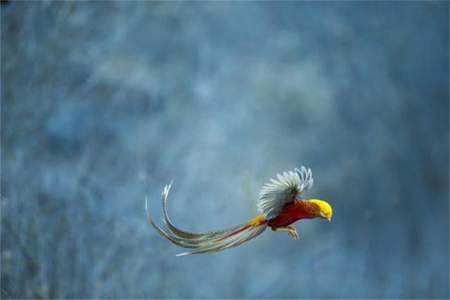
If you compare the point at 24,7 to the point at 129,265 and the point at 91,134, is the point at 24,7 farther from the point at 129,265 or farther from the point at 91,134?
the point at 129,265

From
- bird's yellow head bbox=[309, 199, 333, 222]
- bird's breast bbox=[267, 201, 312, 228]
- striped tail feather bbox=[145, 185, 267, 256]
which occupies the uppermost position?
bird's yellow head bbox=[309, 199, 333, 222]

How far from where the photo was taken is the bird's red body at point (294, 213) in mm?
710

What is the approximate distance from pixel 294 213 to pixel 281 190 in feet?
0.11

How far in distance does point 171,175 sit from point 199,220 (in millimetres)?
235

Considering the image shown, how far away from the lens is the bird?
0.66 meters

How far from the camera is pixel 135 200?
291 cm

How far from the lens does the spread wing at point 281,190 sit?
2.37 feet

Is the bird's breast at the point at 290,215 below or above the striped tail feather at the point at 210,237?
above

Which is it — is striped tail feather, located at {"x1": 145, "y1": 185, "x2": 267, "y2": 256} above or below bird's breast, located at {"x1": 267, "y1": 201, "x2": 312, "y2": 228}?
below

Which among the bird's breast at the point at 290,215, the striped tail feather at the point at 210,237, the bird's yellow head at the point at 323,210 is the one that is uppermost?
the bird's yellow head at the point at 323,210

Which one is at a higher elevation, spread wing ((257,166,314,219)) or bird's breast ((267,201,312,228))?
spread wing ((257,166,314,219))

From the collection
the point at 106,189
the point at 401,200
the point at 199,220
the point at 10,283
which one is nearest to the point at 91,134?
the point at 106,189

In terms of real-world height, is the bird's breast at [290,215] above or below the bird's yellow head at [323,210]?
below

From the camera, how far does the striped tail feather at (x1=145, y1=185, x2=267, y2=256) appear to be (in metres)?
0.65
